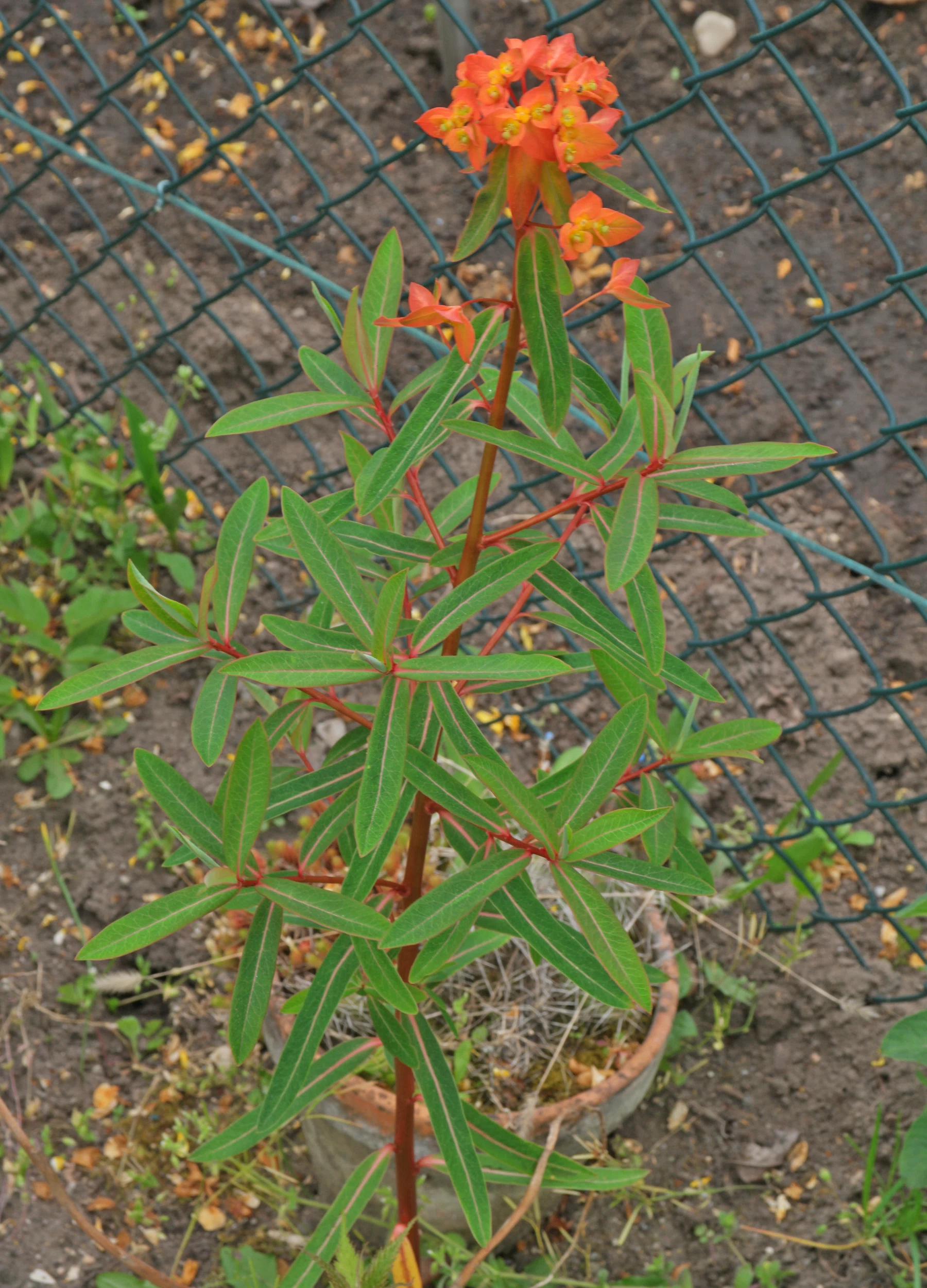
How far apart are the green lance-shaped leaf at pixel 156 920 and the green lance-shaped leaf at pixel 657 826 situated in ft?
1.43

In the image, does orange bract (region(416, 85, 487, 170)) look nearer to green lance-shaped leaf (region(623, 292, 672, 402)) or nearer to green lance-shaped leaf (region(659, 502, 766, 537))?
green lance-shaped leaf (region(623, 292, 672, 402))

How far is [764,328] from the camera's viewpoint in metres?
2.72

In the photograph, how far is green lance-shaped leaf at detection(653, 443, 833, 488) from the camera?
92 centimetres

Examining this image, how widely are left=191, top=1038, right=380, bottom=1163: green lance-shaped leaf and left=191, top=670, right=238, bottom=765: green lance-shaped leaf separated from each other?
1.46 feet

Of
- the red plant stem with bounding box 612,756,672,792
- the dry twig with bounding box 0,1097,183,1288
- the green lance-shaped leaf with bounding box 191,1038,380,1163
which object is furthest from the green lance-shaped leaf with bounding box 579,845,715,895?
the dry twig with bounding box 0,1097,183,1288

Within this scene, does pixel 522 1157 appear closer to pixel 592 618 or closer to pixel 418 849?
pixel 418 849

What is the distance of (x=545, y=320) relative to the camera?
34.3 inches

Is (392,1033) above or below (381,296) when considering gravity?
below

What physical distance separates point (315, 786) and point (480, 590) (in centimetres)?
31

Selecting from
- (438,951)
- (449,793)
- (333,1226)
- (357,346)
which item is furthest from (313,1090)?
(357,346)

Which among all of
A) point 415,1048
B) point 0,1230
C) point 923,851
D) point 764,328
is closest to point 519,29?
point 764,328

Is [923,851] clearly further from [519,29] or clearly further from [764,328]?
[519,29]

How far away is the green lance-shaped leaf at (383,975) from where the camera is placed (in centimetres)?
103

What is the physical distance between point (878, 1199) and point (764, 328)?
1.91 metres
